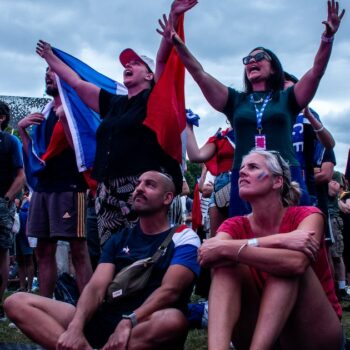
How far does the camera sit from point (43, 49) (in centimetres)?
508

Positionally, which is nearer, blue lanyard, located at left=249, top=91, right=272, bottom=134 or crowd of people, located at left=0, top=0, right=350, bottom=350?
crowd of people, located at left=0, top=0, right=350, bottom=350

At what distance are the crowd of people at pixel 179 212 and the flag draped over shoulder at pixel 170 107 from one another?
0.06 feet

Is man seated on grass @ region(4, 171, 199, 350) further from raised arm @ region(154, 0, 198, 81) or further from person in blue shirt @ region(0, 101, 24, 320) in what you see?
person in blue shirt @ region(0, 101, 24, 320)

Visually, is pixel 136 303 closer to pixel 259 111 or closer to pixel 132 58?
pixel 259 111

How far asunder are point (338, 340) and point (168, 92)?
208cm

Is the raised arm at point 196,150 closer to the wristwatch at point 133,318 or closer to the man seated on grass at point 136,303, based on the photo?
the man seated on grass at point 136,303

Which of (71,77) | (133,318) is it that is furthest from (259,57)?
(133,318)

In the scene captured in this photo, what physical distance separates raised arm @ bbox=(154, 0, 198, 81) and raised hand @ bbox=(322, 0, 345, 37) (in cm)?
95

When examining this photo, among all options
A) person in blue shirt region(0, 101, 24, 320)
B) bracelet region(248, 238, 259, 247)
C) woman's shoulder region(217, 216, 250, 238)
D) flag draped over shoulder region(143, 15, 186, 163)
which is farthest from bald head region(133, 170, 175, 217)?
person in blue shirt region(0, 101, 24, 320)

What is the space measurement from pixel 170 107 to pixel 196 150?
0.92m

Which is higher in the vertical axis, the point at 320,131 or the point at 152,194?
the point at 320,131

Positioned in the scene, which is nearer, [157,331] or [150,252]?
[157,331]

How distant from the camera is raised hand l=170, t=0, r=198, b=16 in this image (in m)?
4.44

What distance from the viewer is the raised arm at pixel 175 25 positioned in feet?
14.6
